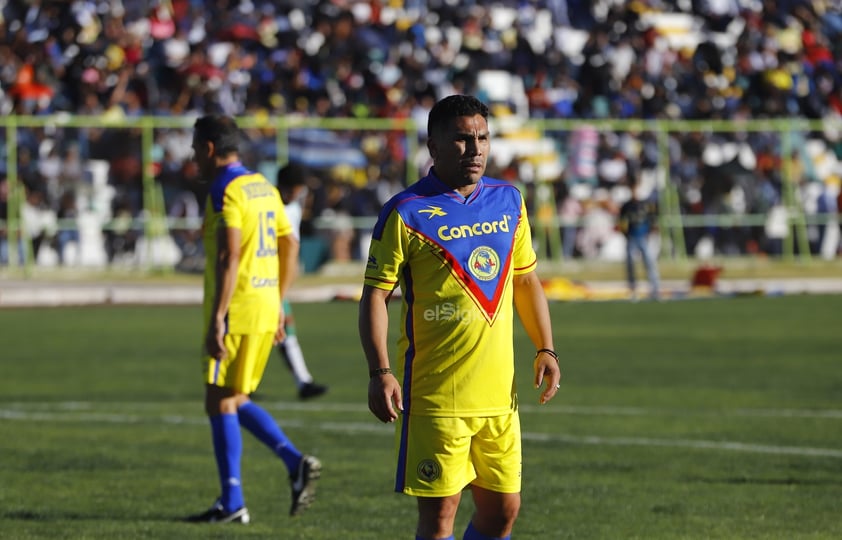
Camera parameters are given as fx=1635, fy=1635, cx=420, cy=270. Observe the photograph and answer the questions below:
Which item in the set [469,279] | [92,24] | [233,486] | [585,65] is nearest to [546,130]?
[585,65]

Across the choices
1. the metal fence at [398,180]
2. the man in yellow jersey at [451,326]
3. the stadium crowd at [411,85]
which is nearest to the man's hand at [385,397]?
the man in yellow jersey at [451,326]

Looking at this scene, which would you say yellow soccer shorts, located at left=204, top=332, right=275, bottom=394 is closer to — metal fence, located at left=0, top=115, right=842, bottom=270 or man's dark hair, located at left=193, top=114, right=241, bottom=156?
man's dark hair, located at left=193, top=114, right=241, bottom=156

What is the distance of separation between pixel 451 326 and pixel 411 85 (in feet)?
104

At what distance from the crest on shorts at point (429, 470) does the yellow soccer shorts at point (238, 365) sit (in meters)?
3.18

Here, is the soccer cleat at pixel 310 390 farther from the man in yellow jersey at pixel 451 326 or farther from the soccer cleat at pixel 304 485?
the man in yellow jersey at pixel 451 326

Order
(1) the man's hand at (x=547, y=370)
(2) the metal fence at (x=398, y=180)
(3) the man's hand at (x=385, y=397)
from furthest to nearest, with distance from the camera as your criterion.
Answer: (2) the metal fence at (x=398, y=180) < (1) the man's hand at (x=547, y=370) < (3) the man's hand at (x=385, y=397)

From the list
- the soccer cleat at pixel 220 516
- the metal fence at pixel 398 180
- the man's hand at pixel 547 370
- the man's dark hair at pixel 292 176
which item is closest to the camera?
the man's hand at pixel 547 370

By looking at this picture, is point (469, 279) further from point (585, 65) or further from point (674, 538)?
point (585, 65)

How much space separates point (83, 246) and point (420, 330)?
27.1 meters

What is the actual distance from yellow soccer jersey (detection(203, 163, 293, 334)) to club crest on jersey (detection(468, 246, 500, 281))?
306 centimetres

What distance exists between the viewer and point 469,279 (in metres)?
5.82

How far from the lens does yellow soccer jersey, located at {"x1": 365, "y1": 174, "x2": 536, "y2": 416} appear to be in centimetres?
577

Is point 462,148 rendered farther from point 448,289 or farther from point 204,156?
point 204,156

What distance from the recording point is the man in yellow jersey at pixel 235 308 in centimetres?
861
